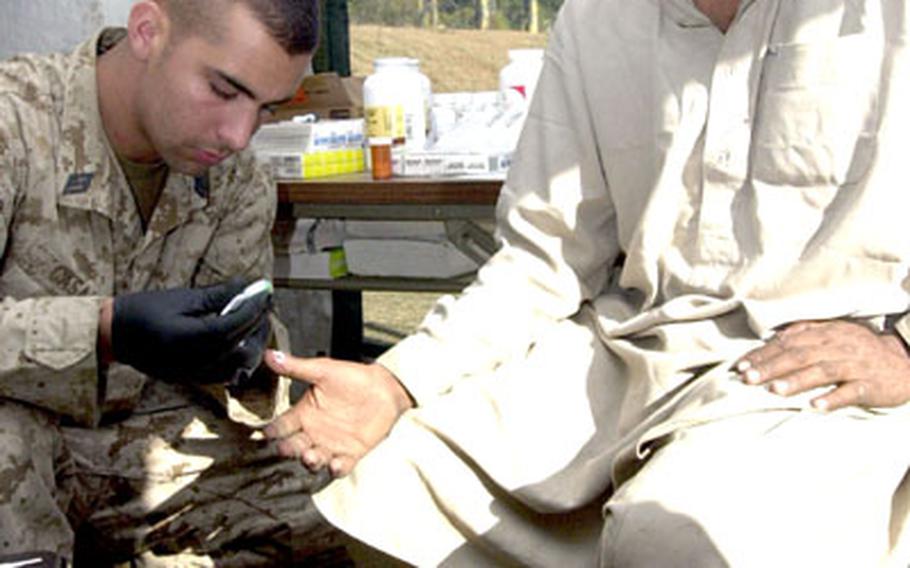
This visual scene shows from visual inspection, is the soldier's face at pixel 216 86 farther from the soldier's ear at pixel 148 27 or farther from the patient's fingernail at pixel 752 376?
the patient's fingernail at pixel 752 376

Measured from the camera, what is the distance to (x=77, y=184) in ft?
7.20

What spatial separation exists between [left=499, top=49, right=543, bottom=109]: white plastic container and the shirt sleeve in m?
1.08

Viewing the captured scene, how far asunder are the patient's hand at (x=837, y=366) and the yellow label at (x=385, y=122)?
1562mm

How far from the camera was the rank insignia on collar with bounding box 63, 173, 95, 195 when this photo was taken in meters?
2.18

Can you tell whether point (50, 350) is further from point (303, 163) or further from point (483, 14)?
point (483, 14)

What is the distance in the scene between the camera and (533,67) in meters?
3.10

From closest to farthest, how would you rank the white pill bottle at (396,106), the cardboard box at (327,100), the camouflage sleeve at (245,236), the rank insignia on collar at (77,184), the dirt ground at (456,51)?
the rank insignia on collar at (77,184)
the camouflage sleeve at (245,236)
the white pill bottle at (396,106)
the cardboard box at (327,100)
the dirt ground at (456,51)

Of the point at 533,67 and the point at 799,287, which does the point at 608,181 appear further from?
the point at 533,67

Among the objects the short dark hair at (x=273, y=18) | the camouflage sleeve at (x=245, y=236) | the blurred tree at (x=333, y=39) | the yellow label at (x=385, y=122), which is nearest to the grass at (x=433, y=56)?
the blurred tree at (x=333, y=39)

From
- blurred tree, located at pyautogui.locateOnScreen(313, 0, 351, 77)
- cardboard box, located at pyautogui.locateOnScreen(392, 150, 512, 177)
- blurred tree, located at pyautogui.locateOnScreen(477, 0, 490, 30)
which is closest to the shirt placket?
cardboard box, located at pyautogui.locateOnScreen(392, 150, 512, 177)

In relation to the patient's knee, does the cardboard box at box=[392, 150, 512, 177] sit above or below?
above

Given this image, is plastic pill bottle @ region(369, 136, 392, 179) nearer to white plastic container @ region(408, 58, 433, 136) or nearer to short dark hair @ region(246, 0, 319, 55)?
white plastic container @ region(408, 58, 433, 136)

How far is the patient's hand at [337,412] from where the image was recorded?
5.62 feet

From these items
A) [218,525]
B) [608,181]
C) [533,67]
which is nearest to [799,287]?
[608,181]
